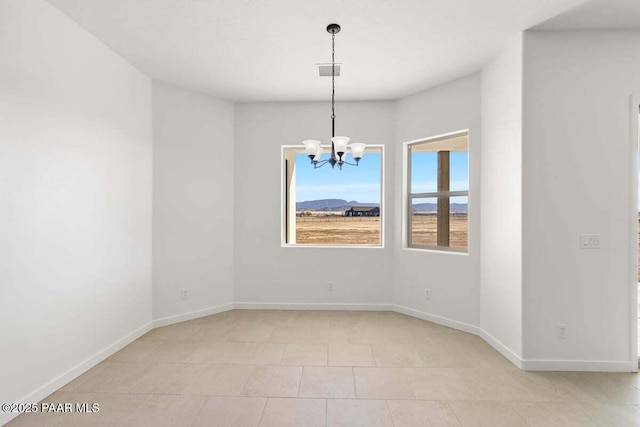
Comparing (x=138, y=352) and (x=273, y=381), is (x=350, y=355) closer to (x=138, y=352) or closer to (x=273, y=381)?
(x=273, y=381)

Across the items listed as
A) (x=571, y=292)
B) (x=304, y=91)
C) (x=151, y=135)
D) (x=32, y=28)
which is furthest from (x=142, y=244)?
(x=571, y=292)

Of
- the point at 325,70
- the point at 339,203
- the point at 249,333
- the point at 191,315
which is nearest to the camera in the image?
the point at 325,70

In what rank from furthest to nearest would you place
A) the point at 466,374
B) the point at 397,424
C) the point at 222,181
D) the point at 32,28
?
the point at 222,181, the point at 466,374, the point at 32,28, the point at 397,424

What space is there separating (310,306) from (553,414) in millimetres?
2960

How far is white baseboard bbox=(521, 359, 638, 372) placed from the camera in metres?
2.89

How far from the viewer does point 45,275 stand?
99.7 inches

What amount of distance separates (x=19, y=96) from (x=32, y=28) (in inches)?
20.1

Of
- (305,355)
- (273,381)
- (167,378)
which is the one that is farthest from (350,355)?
(167,378)

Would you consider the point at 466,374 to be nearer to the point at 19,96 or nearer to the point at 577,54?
the point at 577,54

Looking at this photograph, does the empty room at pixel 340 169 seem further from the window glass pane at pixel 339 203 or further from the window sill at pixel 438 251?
the window glass pane at pixel 339 203

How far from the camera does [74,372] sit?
110 inches

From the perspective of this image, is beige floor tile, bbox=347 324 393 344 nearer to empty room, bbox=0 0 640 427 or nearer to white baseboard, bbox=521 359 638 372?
empty room, bbox=0 0 640 427

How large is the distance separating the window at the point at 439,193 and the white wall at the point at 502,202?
0.47 metres

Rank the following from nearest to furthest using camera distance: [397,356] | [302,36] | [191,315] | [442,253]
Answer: [302,36] < [397,356] < [442,253] < [191,315]
